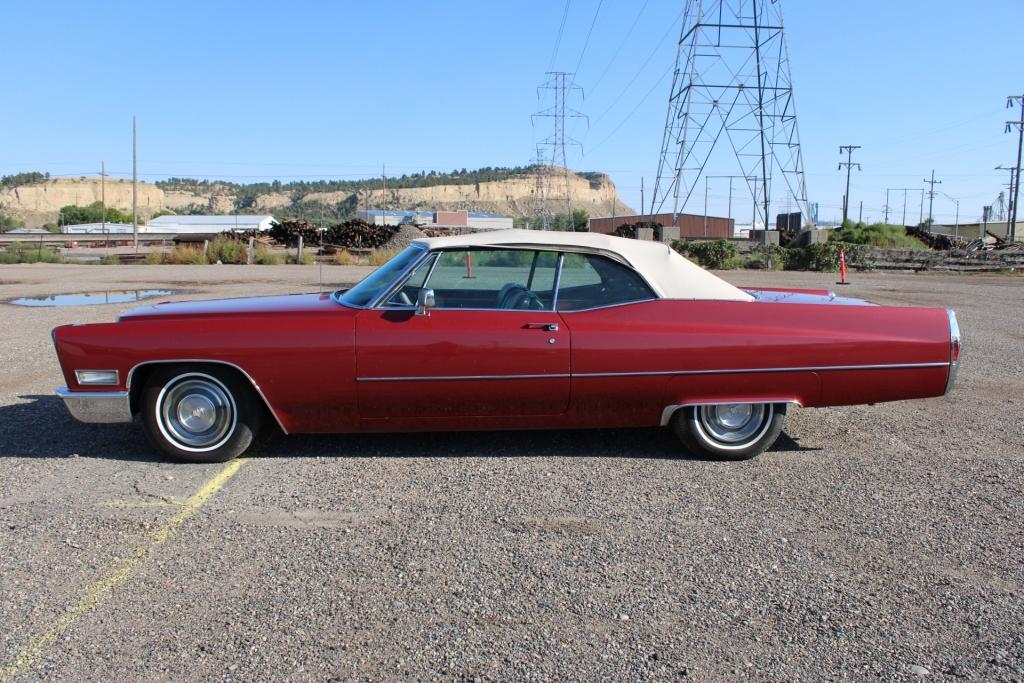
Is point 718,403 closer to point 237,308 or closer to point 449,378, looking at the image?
point 449,378

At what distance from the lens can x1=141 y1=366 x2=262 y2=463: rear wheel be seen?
493cm

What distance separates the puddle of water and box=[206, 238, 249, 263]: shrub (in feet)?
53.4

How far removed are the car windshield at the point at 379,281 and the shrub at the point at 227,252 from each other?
1181 inches

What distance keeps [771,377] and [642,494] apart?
1106mm

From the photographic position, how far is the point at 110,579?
3.46 metres

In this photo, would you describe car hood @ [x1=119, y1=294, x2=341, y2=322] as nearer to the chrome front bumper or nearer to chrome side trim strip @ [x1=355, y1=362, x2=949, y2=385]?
the chrome front bumper

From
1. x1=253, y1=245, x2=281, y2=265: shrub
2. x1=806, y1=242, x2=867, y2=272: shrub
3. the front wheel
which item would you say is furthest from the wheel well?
x1=253, y1=245, x2=281, y2=265: shrub

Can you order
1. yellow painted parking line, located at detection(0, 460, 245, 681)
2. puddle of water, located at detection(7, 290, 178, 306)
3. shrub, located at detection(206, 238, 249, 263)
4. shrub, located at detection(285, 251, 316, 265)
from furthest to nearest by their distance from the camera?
shrub, located at detection(285, 251, 316, 265)
shrub, located at detection(206, 238, 249, 263)
puddle of water, located at detection(7, 290, 178, 306)
yellow painted parking line, located at detection(0, 460, 245, 681)

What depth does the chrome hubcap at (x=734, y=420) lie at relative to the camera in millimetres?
5137

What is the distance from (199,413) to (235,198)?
610 ft

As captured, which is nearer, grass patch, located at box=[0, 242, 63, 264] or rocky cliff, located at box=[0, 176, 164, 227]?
grass patch, located at box=[0, 242, 63, 264]

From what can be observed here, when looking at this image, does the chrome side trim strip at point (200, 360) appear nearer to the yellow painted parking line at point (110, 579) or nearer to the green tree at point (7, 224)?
the yellow painted parking line at point (110, 579)

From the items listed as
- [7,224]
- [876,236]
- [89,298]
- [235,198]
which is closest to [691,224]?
[876,236]

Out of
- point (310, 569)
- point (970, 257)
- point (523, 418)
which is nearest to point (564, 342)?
point (523, 418)
